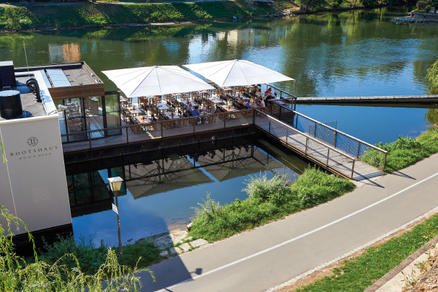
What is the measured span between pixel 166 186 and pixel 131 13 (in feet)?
181

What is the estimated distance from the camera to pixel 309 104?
89.7 ft

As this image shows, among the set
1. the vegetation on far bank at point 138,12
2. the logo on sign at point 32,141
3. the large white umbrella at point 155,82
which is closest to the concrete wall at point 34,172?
the logo on sign at point 32,141

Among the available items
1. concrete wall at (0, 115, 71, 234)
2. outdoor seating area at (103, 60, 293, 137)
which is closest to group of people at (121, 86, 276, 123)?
outdoor seating area at (103, 60, 293, 137)

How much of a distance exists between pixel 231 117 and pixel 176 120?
3081 millimetres

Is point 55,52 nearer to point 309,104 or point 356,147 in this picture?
point 309,104

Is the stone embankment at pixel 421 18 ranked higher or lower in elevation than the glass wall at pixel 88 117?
higher

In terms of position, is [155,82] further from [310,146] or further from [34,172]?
[34,172]

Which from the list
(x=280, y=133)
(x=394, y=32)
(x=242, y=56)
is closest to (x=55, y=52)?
(x=242, y=56)

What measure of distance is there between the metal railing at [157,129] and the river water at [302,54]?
2.31 m

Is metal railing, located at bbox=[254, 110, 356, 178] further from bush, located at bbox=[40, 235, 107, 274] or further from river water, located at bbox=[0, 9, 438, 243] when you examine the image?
bush, located at bbox=[40, 235, 107, 274]

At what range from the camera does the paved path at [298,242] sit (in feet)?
34.9

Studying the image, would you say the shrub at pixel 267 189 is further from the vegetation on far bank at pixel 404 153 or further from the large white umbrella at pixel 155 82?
the large white umbrella at pixel 155 82

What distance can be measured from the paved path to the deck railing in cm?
207

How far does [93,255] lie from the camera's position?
1162 centimetres
